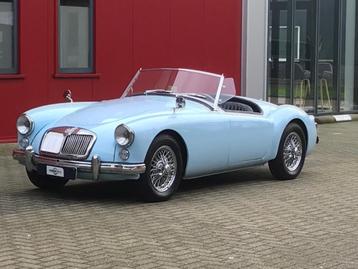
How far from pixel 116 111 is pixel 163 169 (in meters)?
0.84

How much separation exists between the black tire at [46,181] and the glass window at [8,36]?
12.7 feet

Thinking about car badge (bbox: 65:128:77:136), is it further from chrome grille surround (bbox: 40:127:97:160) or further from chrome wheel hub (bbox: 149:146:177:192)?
chrome wheel hub (bbox: 149:146:177:192)

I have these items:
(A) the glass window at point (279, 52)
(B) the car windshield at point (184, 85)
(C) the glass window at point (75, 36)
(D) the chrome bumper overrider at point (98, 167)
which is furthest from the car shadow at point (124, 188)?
(A) the glass window at point (279, 52)

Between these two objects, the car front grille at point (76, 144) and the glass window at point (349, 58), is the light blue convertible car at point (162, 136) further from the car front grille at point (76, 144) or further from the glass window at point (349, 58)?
the glass window at point (349, 58)

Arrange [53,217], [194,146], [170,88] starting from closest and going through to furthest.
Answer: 1. [53,217]
2. [194,146]
3. [170,88]

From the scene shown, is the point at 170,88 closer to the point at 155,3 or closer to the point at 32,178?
the point at 32,178

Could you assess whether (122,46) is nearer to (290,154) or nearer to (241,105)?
(241,105)

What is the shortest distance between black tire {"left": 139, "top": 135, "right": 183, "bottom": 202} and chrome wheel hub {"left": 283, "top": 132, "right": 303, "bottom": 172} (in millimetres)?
2081

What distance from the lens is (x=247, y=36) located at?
1510 centimetres

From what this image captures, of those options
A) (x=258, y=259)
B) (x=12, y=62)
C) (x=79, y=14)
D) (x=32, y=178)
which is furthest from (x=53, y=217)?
(x=79, y=14)

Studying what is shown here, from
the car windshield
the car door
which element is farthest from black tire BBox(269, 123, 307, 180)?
the car windshield

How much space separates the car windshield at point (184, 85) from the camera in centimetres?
832

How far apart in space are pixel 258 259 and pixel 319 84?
532 inches

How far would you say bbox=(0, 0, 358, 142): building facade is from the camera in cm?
1137
